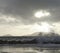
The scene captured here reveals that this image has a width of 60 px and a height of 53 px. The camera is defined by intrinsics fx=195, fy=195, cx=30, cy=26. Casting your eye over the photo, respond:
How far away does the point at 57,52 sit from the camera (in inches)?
429

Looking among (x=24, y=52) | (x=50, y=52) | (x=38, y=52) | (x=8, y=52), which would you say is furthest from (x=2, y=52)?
(x=50, y=52)

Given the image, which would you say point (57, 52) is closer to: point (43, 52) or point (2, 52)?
point (43, 52)

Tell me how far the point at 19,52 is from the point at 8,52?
0.67m

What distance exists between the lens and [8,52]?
11.3 m

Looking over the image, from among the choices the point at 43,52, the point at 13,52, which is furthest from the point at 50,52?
the point at 13,52

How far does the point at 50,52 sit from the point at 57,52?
0.44 metres

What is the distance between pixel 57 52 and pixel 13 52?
2.49m

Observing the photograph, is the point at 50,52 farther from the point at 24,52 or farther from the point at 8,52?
the point at 8,52

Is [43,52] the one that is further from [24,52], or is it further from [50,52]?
[24,52]

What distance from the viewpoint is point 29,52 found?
1121cm

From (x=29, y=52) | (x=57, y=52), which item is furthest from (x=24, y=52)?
(x=57, y=52)

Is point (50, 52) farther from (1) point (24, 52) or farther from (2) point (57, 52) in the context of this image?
(1) point (24, 52)

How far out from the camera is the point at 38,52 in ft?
36.8

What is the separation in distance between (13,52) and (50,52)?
2.11 metres
